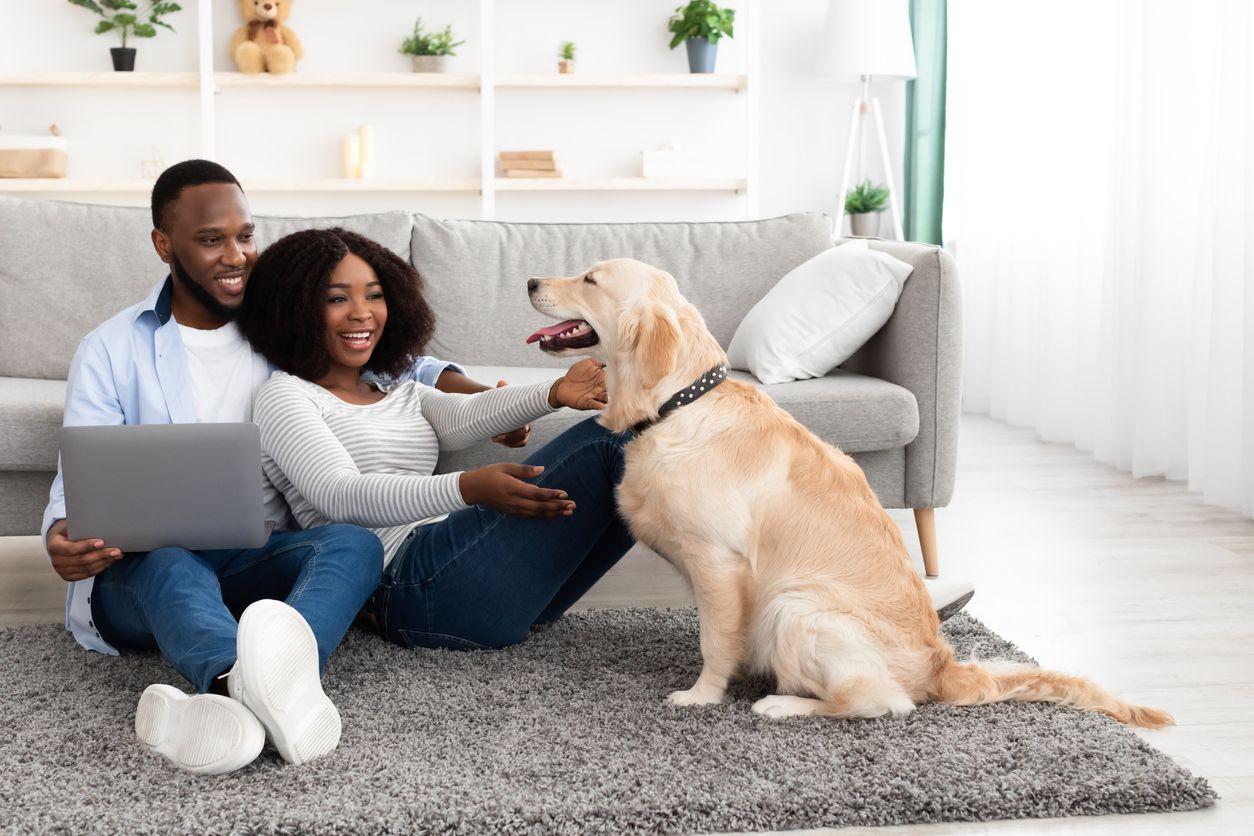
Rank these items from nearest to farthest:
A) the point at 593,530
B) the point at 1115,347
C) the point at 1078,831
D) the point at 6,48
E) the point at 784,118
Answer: the point at 1078,831 → the point at 593,530 → the point at 1115,347 → the point at 6,48 → the point at 784,118

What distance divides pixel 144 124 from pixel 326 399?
4.18 metres

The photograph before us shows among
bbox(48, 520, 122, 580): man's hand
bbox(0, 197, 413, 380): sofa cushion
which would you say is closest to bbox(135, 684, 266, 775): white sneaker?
bbox(48, 520, 122, 580): man's hand

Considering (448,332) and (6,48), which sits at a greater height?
(6,48)

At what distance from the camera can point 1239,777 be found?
162 cm

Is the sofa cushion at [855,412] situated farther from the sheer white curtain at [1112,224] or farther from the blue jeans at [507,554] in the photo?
the sheer white curtain at [1112,224]

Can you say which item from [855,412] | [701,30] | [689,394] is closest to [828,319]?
[855,412]

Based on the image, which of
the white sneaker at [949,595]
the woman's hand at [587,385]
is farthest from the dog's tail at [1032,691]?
the woman's hand at [587,385]

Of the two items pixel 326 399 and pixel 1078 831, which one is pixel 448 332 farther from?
pixel 1078 831

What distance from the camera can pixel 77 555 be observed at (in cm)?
177

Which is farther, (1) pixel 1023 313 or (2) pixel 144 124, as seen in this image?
(2) pixel 144 124

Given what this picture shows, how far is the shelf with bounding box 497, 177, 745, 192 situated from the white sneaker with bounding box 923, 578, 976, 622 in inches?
143

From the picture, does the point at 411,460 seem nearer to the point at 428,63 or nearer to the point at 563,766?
the point at 563,766

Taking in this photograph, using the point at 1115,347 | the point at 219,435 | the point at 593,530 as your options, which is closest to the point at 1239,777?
the point at 593,530

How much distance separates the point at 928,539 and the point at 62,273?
2.26 m
